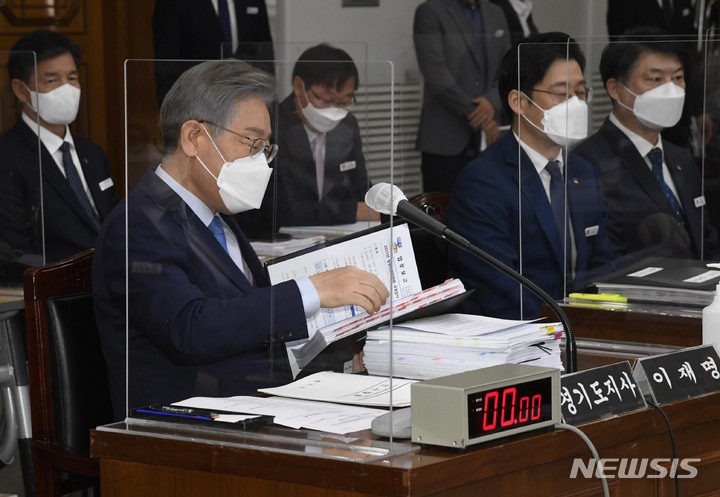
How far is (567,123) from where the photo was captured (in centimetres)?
271

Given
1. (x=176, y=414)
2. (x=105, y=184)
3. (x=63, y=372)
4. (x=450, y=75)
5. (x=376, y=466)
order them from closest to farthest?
1. (x=376, y=466)
2. (x=176, y=414)
3. (x=63, y=372)
4. (x=105, y=184)
5. (x=450, y=75)

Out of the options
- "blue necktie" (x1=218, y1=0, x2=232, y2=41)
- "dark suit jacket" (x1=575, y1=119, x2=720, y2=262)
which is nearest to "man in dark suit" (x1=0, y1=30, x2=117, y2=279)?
"blue necktie" (x1=218, y1=0, x2=232, y2=41)

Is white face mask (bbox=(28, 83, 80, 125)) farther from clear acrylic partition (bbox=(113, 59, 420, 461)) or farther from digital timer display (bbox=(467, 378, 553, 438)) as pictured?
digital timer display (bbox=(467, 378, 553, 438))

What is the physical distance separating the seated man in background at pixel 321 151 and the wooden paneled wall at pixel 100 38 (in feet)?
11.4

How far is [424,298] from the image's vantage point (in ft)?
6.59

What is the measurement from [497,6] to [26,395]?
3061mm

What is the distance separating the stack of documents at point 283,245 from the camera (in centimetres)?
173

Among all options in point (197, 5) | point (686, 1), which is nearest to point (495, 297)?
point (197, 5)

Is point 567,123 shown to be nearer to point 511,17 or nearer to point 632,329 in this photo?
point 632,329

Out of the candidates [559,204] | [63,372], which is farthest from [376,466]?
[559,204]

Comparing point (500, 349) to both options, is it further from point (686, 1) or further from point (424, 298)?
point (686, 1)

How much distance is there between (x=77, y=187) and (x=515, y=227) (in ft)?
4.99

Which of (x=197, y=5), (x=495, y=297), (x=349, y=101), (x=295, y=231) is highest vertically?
(x=197, y=5)

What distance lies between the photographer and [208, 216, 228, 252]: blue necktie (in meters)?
1.72
